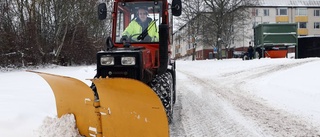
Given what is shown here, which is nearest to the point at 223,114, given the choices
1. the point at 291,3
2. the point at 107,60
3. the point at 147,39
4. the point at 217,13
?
the point at 147,39

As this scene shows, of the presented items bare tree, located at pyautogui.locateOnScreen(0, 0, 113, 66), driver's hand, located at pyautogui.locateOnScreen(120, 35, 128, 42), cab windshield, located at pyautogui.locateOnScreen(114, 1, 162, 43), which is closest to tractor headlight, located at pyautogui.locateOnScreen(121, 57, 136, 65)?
cab windshield, located at pyautogui.locateOnScreen(114, 1, 162, 43)

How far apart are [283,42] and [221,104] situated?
55.1 ft

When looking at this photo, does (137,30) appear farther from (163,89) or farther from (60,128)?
(60,128)

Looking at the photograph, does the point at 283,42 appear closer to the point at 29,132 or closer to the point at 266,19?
the point at 29,132

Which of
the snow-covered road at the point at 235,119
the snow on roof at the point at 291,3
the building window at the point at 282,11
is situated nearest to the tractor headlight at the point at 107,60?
the snow-covered road at the point at 235,119

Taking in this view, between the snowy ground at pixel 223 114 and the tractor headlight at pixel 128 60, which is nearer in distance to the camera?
the tractor headlight at pixel 128 60

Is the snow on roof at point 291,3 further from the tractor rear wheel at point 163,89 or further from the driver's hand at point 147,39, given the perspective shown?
the tractor rear wheel at point 163,89

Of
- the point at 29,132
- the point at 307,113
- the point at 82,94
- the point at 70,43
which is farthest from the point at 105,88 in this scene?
the point at 70,43

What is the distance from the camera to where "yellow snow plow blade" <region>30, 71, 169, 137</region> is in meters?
3.54

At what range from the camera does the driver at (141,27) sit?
593cm

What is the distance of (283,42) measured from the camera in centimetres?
2306

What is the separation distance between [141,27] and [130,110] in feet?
8.17

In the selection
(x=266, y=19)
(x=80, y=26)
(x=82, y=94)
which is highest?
(x=266, y=19)

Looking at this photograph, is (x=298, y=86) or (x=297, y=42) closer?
(x=298, y=86)
